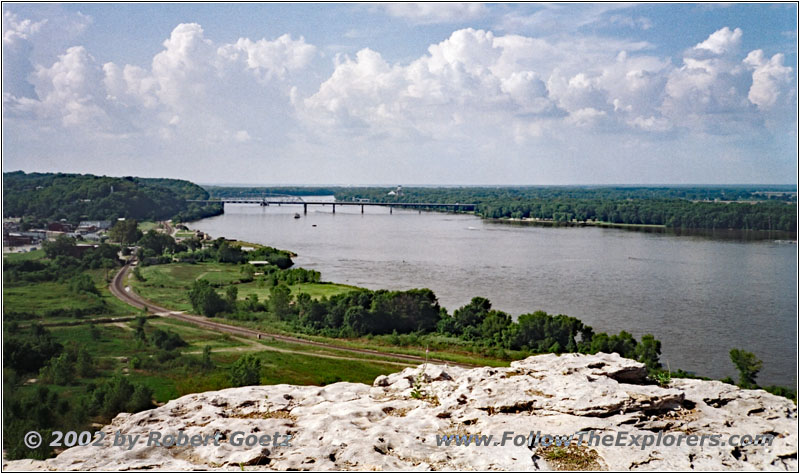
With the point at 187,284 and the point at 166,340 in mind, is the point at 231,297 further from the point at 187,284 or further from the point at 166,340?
the point at 166,340

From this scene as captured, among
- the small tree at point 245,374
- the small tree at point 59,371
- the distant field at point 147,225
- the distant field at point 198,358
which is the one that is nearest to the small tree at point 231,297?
→ the distant field at point 198,358

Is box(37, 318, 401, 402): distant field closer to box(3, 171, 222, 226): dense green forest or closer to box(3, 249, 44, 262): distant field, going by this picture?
box(3, 249, 44, 262): distant field

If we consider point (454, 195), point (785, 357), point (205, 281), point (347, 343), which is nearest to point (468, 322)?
point (347, 343)

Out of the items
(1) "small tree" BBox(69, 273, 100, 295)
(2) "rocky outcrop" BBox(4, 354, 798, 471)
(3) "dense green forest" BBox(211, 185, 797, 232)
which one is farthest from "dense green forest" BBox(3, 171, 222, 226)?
(3) "dense green forest" BBox(211, 185, 797, 232)

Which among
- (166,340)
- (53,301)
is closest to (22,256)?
(53,301)

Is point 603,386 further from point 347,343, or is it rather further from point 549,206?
point 549,206

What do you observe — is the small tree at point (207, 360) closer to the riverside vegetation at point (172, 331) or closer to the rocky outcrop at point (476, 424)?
the riverside vegetation at point (172, 331)
